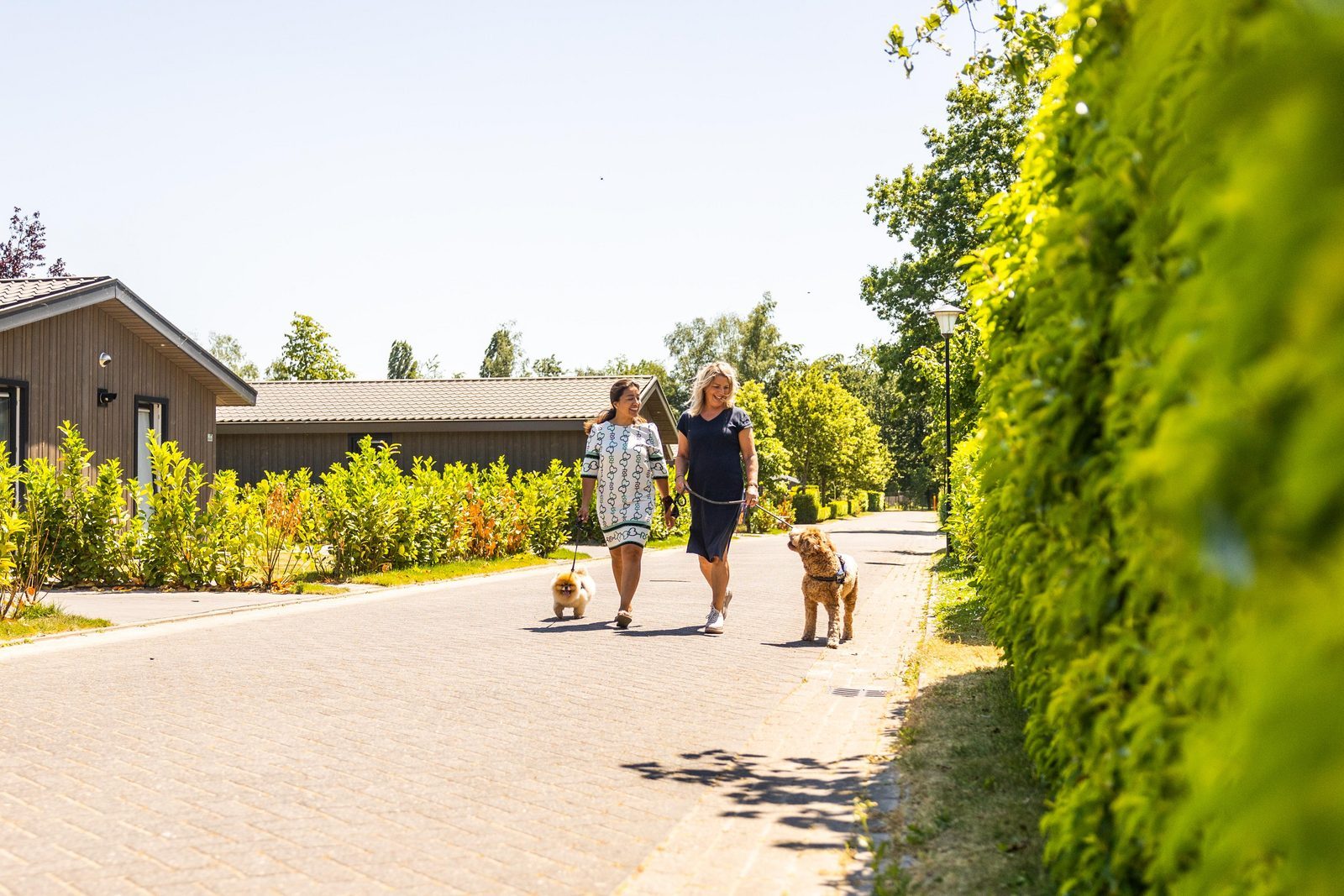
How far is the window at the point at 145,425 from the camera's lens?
20625 mm

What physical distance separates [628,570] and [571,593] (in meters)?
0.79

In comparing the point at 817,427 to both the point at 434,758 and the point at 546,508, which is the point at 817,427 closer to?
the point at 546,508

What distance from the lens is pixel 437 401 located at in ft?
109

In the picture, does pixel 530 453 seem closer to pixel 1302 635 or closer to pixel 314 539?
pixel 314 539

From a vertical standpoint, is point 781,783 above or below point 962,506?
below

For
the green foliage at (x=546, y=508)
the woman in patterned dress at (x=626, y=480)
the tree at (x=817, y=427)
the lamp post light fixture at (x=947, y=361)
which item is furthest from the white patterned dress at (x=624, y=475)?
the tree at (x=817, y=427)

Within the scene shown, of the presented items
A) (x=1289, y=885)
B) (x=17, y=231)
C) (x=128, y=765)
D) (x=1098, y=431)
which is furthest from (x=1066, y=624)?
(x=17, y=231)

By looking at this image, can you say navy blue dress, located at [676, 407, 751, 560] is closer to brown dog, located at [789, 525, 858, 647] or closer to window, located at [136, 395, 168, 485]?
brown dog, located at [789, 525, 858, 647]

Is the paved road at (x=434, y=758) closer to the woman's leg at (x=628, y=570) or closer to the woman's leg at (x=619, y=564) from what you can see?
the woman's leg at (x=628, y=570)

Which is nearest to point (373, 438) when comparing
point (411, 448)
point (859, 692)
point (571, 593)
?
point (411, 448)

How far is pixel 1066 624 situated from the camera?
307 centimetres

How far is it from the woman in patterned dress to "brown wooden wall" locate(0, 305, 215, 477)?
37.2ft

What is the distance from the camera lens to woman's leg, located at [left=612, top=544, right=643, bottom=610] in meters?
10.1

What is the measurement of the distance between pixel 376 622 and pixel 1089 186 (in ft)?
30.0
